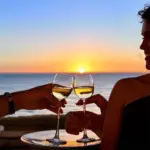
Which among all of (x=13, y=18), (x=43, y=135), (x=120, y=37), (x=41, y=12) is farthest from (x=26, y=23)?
(x=43, y=135)

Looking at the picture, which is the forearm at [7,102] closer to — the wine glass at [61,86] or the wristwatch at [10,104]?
the wristwatch at [10,104]

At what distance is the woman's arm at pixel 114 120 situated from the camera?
1775mm

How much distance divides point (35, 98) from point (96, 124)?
13.0 inches

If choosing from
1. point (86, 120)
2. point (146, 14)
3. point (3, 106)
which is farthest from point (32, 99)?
point (146, 14)

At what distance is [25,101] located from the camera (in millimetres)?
1905

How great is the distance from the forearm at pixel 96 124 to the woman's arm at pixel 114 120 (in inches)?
9.7

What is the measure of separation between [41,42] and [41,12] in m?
5.20

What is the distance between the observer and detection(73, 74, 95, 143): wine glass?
191 cm

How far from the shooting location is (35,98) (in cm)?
191

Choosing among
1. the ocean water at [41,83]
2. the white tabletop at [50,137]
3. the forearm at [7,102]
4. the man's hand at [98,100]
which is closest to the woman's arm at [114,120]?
the white tabletop at [50,137]

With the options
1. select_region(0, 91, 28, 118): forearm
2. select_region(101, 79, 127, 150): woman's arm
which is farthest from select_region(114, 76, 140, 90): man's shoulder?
select_region(0, 91, 28, 118): forearm

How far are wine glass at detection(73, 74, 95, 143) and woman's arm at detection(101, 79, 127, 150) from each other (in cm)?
16

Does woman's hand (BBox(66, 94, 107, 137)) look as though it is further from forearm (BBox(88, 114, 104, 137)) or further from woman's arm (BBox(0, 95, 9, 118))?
woman's arm (BBox(0, 95, 9, 118))

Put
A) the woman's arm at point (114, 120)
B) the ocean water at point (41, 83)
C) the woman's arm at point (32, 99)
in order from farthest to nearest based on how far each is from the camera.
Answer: the ocean water at point (41, 83) → the woman's arm at point (32, 99) → the woman's arm at point (114, 120)
